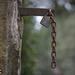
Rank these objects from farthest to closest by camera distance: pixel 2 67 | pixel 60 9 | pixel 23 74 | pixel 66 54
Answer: pixel 66 54 < pixel 60 9 < pixel 23 74 < pixel 2 67

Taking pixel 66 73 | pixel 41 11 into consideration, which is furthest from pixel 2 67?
pixel 66 73

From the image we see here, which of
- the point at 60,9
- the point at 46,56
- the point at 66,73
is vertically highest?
the point at 60,9

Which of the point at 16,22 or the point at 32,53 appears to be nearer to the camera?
the point at 16,22

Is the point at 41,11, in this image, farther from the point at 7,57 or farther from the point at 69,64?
the point at 69,64

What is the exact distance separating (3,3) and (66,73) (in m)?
13.6

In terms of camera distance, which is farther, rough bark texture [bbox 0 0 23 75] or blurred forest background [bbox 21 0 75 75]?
blurred forest background [bbox 21 0 75 75]

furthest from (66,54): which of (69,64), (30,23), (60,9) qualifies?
(30,23)

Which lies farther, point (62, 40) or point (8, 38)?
point (62, 40)

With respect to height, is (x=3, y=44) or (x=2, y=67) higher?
(x=3, y=44)

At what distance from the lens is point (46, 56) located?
50.9 ft

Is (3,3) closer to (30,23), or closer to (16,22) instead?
(16,22)

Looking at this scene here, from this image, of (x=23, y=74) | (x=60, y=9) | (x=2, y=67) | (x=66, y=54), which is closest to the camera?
(x=2, y=67)

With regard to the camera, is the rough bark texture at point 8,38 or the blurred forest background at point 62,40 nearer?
the rough bark texture at point 8,38

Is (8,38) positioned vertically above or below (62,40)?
below
